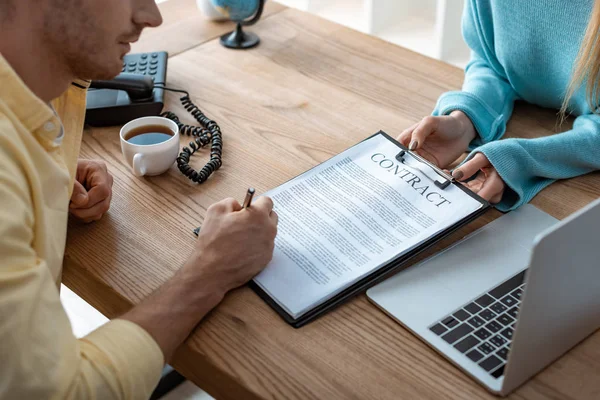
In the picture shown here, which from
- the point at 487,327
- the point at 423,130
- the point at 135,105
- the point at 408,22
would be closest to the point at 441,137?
the point at 423,130

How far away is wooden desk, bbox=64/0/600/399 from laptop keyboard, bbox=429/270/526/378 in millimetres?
32

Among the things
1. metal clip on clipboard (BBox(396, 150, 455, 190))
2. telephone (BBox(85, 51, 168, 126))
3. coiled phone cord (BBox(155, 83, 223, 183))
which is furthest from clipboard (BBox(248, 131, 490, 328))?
telephone (BBox(85, 51, 168, 126))

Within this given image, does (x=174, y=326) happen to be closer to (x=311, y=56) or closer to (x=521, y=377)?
(x=521, y=377)

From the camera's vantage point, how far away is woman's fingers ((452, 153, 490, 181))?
108cm

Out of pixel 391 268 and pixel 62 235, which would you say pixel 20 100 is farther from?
pixel 391 268

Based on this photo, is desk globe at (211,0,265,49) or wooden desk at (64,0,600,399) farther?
desk globe at (211,0,265,49)

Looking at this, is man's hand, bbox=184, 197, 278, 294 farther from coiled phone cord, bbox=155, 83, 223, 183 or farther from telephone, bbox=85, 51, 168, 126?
telephone, bbox=85, 51, 168, 126

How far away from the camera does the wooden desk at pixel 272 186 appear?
82cm

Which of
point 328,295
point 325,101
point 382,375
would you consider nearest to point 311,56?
point 325,101

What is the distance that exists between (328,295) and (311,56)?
766mm

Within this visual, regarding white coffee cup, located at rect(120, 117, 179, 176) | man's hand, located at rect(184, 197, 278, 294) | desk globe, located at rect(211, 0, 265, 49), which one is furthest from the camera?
desk globe, located at rect(211, 0, 265, 49)

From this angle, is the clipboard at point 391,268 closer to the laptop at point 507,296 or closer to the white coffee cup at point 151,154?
the laptop at point 507,296

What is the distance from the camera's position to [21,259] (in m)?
0.74

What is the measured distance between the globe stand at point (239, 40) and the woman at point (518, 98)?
486mm
